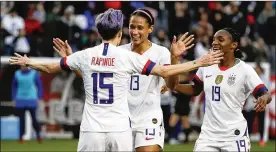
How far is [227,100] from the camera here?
423 inches

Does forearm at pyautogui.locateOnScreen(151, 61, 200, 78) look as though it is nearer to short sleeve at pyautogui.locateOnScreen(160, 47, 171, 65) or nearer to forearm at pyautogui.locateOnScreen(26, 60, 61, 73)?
forearm at pyautogui.locateOnScreen(26, 60, 61, 73)

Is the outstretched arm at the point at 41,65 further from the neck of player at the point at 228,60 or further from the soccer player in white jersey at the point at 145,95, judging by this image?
the neck of player at the point at 228,60

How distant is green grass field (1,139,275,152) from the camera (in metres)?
20.3

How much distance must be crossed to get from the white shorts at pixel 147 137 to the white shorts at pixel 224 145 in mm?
541

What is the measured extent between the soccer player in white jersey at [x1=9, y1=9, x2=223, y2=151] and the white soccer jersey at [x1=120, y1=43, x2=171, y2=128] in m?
1.58

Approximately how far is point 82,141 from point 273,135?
54.6ft

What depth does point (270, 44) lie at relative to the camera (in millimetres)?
26719

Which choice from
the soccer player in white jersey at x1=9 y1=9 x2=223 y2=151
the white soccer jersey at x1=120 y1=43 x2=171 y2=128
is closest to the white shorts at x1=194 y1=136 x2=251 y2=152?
the white soccer jersey at x1=120 y1=43 x2=171 y2=128

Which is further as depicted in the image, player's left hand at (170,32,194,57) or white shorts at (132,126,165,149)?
white shorts at (132,126,165,149)

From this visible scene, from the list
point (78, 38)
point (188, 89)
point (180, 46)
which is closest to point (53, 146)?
point (78, 38)

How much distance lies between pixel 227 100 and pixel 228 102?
29 mm

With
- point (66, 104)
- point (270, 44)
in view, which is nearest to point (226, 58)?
point (66, 104)

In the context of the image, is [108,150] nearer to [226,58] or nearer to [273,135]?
[226,58]

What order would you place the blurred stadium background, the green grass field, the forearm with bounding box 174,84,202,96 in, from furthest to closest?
1. the blurred stadium background
2. the green grass field
3. the forearm with bounding box 174,84,202,96
